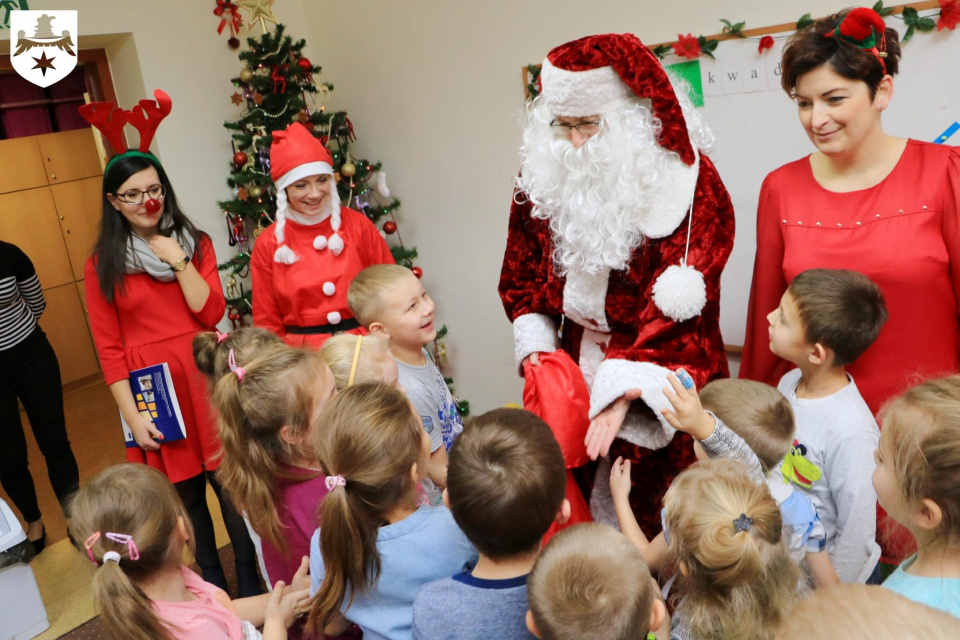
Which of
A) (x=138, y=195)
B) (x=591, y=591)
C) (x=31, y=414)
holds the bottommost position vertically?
(x=31, y=414)

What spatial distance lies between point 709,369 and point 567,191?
66 centimetres

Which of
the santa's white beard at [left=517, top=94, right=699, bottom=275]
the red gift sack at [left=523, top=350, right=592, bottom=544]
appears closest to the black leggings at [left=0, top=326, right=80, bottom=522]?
the red gift sack at [left=523, top=350, right=592, bottom=544]

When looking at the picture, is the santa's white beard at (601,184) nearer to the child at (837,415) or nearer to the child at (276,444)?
the child at (837,415)

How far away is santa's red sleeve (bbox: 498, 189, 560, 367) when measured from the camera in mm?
2312

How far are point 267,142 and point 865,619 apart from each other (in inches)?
141

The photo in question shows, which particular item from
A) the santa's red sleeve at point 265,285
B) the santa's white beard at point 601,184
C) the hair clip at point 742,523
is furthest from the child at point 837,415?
the santa's red sleeve at point 265,285

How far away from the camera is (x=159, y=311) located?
107 inches

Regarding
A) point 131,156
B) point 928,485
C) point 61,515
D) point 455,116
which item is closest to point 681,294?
point 928,485

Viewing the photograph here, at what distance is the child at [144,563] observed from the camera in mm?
1437

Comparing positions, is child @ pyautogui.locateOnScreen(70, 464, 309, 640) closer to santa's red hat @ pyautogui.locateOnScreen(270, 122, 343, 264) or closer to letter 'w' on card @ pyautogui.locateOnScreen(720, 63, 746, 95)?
santa's red hat @ pyautogui.locateOnScreen(270, 122, 343, 264)

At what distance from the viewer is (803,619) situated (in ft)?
2.56

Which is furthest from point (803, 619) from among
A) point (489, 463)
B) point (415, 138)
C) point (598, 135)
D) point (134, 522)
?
point (415, 138)

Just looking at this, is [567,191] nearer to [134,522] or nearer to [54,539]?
[134,522]

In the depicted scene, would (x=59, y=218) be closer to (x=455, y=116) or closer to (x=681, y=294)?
(x=455, y=116)
